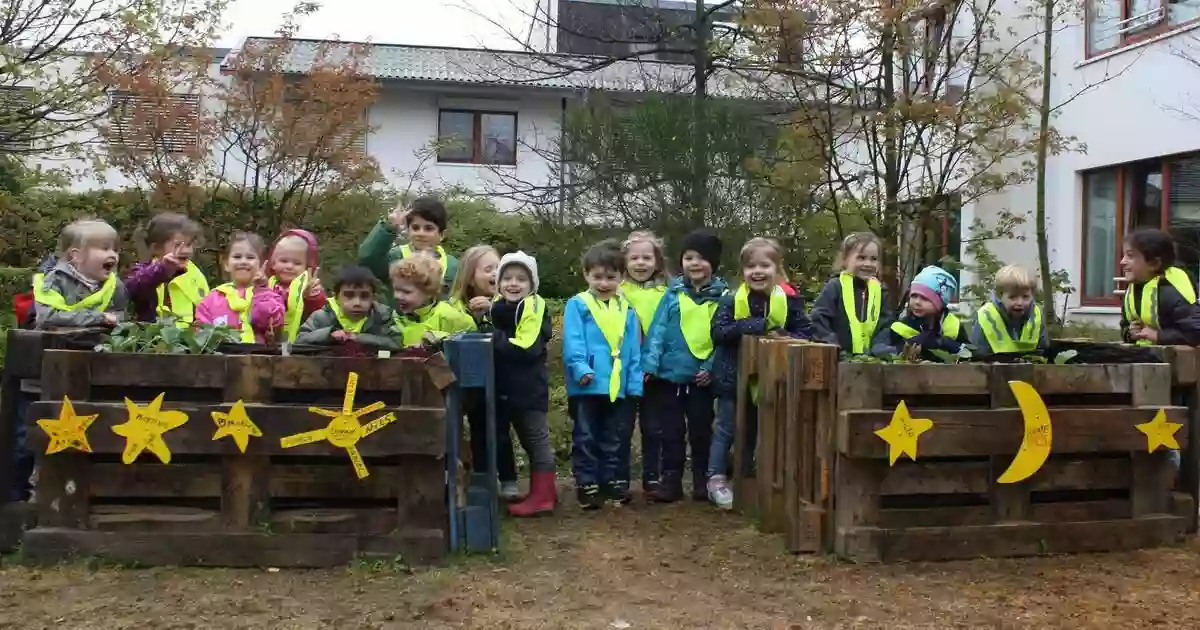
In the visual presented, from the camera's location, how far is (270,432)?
4.49m

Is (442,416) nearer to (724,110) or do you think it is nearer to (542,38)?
(724,110)

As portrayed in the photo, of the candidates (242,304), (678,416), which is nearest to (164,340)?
(242,304)

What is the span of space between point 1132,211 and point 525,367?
34.3 feet

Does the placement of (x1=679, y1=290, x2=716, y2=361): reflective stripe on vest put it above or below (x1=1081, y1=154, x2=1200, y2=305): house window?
below

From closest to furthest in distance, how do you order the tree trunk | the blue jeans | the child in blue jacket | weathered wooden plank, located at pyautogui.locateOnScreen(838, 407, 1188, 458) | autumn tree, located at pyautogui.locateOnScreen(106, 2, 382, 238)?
weathered wooden plank, located at pyautogui.locateOnScreen(838, 407, 1188, 458)
the child in blue jacket
the blue jeans
the tree trunk
autumn tree, located at pyautogui.locateOnScreen(106, 2, 382, 238)

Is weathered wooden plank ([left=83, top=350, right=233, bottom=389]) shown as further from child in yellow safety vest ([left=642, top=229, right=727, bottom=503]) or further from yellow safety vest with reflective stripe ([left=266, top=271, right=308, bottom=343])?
child in yellow safety vest ([left=642, top=229, right=727, bottom=503])

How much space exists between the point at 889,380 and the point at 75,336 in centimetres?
368

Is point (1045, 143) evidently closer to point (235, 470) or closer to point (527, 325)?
point (527, 325)

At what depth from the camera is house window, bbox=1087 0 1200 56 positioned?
40.0 feet

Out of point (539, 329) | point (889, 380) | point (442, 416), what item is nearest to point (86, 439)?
point (442, 416)

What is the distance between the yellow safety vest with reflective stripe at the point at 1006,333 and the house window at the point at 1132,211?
6.75 m

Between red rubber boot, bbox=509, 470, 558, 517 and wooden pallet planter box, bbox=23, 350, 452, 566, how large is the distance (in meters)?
1.27

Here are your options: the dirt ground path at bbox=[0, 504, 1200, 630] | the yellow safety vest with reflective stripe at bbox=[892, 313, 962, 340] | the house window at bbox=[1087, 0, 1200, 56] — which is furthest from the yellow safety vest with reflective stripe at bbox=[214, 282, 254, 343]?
the house window at bbox=[1087, 0, 1200, 56]

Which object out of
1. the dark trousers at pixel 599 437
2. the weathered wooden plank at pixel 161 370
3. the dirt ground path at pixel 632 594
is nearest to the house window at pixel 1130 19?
the dirt ground path at pixel 632 594
